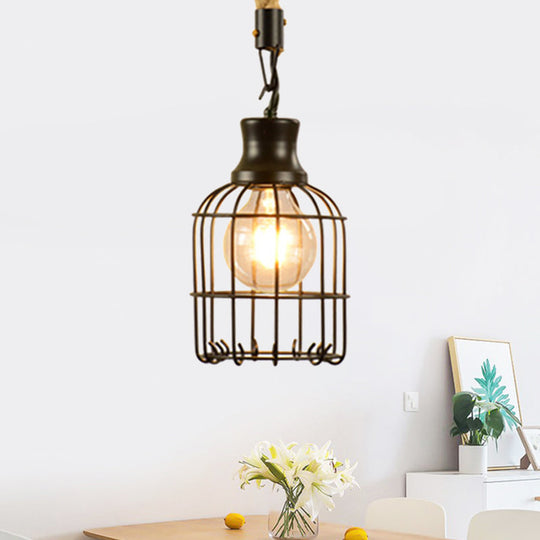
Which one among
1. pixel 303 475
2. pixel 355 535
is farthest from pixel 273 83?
pixel 355 535

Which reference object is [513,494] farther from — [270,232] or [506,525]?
[270,232]

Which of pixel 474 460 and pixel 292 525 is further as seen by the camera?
pixel 474 460

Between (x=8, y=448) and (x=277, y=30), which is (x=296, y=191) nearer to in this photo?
(x=8, y=448)

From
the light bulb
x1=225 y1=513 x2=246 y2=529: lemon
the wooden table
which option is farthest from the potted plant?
the light bulb

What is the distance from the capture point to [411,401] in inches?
159

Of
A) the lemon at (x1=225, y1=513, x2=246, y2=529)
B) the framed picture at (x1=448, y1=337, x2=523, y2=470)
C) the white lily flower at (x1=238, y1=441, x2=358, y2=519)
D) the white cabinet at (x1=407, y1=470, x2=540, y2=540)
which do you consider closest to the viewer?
the white lily flower at (x1=238, y1=441, x2=358, y2=519)

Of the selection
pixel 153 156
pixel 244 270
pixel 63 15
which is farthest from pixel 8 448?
pixel 244 270

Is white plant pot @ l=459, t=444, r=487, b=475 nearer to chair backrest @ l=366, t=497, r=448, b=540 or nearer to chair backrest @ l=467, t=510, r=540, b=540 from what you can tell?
chair backrest @ l=366, t=497, r=448, b=540

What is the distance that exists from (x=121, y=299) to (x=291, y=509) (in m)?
0.96

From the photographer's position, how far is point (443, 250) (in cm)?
422

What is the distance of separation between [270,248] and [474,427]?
2.90 meters

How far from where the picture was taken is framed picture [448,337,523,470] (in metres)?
4.15

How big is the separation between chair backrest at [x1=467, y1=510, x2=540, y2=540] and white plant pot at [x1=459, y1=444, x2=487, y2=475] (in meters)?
0.92

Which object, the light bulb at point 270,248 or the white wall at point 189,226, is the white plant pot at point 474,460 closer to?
the white wall at point 189,226
